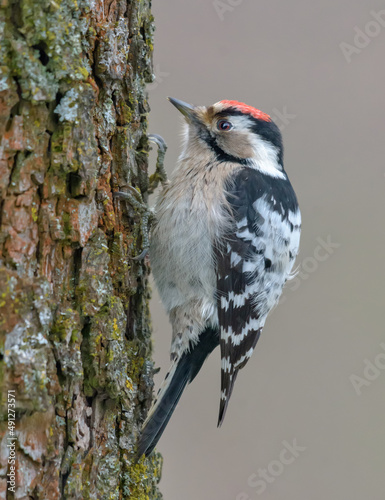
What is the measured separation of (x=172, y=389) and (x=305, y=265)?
199cm

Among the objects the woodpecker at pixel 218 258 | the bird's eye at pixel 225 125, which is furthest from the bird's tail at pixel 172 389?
the bird's eye at pixel 225 125

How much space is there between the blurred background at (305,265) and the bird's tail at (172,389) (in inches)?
52.8

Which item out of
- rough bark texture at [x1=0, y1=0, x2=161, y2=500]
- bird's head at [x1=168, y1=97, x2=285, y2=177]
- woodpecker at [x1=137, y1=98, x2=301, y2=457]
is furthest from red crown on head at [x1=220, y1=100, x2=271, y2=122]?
rough bark texture at [x1=0, y1=0, x2=161, y2=500]

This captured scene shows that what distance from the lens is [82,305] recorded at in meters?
1.91

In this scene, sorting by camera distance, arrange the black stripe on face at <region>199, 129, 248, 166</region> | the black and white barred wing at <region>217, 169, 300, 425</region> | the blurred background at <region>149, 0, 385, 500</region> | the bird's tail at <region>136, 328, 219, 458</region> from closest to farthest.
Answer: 1. the bird's tail at <region>136, 328, 219, 458</region>
2. the black and white barred wing at <region>217, 169, 300, 425</region>
3. the black stripe on face at <region>199, 129, 248, 166</region>
4. the blurred background at <region>149, 0, 385, 500</region>

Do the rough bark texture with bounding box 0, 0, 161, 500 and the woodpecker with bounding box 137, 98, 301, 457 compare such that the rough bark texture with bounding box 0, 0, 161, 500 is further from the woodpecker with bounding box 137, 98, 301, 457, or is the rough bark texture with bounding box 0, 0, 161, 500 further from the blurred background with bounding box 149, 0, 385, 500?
the blurred background with bounding box 149, 0, 385, 500

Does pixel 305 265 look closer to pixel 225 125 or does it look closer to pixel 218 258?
pixel 225 125

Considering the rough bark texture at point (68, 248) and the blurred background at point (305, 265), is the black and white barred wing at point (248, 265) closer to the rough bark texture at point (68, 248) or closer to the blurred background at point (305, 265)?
the rough bark texture at point (68, 248)

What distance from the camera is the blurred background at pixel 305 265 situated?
416 centimetres

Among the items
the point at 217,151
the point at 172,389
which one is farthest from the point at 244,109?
the point at 172,389

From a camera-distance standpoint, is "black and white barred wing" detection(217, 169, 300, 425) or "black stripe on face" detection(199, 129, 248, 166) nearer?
"black and white barred wing" detection(217, 169, 300, 425)

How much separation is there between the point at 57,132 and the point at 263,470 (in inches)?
120

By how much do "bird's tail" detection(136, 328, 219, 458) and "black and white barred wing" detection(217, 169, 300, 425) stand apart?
0.13 metres

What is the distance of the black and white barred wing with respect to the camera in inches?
106
